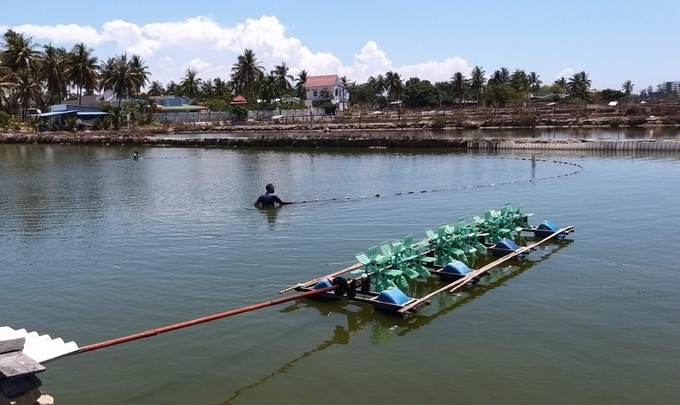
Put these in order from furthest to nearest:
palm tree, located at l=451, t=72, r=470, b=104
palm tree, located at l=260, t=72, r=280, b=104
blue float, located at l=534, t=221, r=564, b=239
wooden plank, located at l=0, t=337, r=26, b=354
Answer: palm tree, located at l=451, t=72, r=470, b=104
palm tree, located at l=260, t=72, r=280, b=104
blue float, located at l=534, t=221, r=564, b=239
wooden plank, located at l=0, t=337, r=26, b=354

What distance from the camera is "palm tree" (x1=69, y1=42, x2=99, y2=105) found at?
284 feet

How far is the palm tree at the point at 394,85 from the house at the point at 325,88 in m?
10.1

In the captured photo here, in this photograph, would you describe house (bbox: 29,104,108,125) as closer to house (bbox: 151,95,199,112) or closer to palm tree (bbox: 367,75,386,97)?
house (bbox: 151,95,199,112)

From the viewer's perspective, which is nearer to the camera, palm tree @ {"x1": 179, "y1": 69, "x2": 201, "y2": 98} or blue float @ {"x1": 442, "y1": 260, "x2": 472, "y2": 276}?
blue float @ {"x1": 442, "y1": 260, "x2": 472, "y2": 276}

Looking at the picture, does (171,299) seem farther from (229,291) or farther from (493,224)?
(493,224)

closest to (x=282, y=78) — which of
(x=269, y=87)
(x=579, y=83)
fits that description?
(x=269, y=87)

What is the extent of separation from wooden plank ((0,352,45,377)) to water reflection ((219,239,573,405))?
8.74 feet

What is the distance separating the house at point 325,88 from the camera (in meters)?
125

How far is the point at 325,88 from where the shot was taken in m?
125

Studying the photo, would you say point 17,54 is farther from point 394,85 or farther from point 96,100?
point 394,85

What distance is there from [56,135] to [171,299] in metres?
68.3

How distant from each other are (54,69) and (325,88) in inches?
2208

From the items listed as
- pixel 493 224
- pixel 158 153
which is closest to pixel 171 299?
pixel 493 224

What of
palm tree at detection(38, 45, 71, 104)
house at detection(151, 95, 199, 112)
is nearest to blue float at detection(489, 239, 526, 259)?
palm tree at detection(38, 45, 71, 104)
